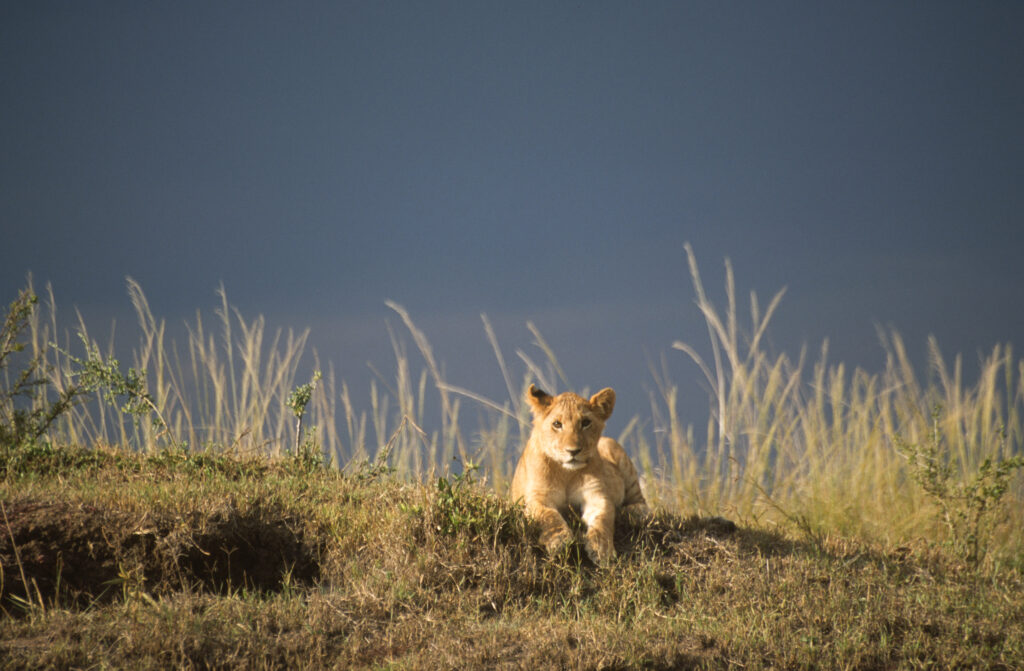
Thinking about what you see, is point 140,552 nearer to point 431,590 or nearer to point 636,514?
point 431,590

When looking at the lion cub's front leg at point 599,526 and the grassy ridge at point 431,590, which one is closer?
the grassy ridge at point 431,590

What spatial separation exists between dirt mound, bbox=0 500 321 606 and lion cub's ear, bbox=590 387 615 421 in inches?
87.6

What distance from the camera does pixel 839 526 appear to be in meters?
7.75

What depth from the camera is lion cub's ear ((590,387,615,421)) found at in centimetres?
557

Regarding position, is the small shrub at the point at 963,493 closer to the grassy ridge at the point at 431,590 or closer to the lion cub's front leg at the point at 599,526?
the grassy ridge at the point at 431,590

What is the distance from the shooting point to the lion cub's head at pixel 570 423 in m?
5.46

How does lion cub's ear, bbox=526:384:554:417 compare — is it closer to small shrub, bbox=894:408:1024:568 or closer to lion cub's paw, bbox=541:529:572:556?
lion cub's paw, bbox=541:529:572:556

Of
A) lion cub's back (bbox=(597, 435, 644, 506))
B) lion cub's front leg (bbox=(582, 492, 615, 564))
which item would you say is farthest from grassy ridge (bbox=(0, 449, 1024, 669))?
lion cub's back (bbox=(597, 435, 644, 506))

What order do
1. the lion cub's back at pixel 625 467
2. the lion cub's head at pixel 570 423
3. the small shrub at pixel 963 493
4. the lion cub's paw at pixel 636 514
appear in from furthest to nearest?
the small shrub at pixel 963 493, the lion cub's back at pixel 625 467, the lion cub's paw at pixel 636 514, the lion cub's head at pixel 570 423

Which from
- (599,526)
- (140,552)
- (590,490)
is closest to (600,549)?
(599,526)

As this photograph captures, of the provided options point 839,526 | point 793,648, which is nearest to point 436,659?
point 793,648

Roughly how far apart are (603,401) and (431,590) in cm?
162

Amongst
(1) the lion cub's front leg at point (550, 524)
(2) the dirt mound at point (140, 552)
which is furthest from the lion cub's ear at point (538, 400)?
(2) the dirt mound at point (140, 552)

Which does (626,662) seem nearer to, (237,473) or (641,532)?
(641,532)
